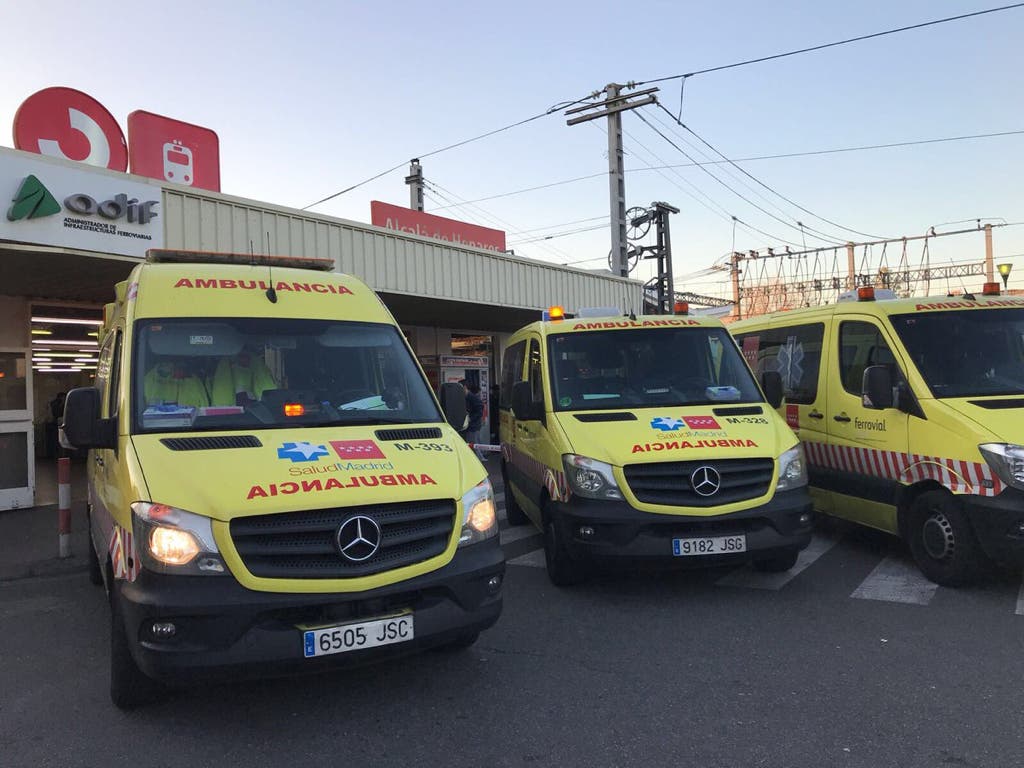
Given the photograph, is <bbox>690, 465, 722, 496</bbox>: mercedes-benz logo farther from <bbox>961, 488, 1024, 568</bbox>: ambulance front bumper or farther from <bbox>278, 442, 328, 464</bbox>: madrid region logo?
<bbox>278, 442, 328, 464</bbox>: madrid region logo

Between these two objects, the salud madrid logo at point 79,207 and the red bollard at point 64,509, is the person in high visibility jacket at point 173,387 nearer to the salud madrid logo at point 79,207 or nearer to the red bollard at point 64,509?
the red bollard at point 64,509

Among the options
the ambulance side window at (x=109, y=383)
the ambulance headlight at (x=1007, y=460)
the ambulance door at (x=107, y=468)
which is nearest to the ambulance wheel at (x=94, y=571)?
the ambulance door at (x=107, y=468)

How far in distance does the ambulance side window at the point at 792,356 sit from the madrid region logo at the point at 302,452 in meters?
5.15

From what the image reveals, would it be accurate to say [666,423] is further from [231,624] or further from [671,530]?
[231,624]

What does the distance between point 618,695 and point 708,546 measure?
1559 mm

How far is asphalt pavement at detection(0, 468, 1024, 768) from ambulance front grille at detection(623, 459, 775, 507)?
0.77 metres

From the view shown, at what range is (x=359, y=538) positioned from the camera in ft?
11.1

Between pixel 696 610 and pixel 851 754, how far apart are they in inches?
77.4

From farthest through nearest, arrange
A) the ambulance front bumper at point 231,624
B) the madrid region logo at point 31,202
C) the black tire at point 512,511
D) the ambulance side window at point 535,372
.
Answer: the black tire at point 512,511
the madrid region logo at point 31,202
the ambulance side window at point 535,372
the ambulance front bumper at point 231,624

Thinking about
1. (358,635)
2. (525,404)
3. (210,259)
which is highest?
(210,259)

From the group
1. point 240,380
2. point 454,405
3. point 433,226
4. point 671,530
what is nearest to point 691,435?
point 671,530

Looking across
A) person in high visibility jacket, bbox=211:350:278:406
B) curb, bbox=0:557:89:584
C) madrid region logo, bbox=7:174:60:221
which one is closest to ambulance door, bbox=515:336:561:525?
person in high visibility jacket, bbox=211:350:278:406

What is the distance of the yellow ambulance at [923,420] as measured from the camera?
202 inches

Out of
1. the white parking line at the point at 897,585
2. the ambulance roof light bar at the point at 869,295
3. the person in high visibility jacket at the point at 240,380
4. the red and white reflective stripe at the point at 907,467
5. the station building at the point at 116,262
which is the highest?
the station building at the point at 116,262
